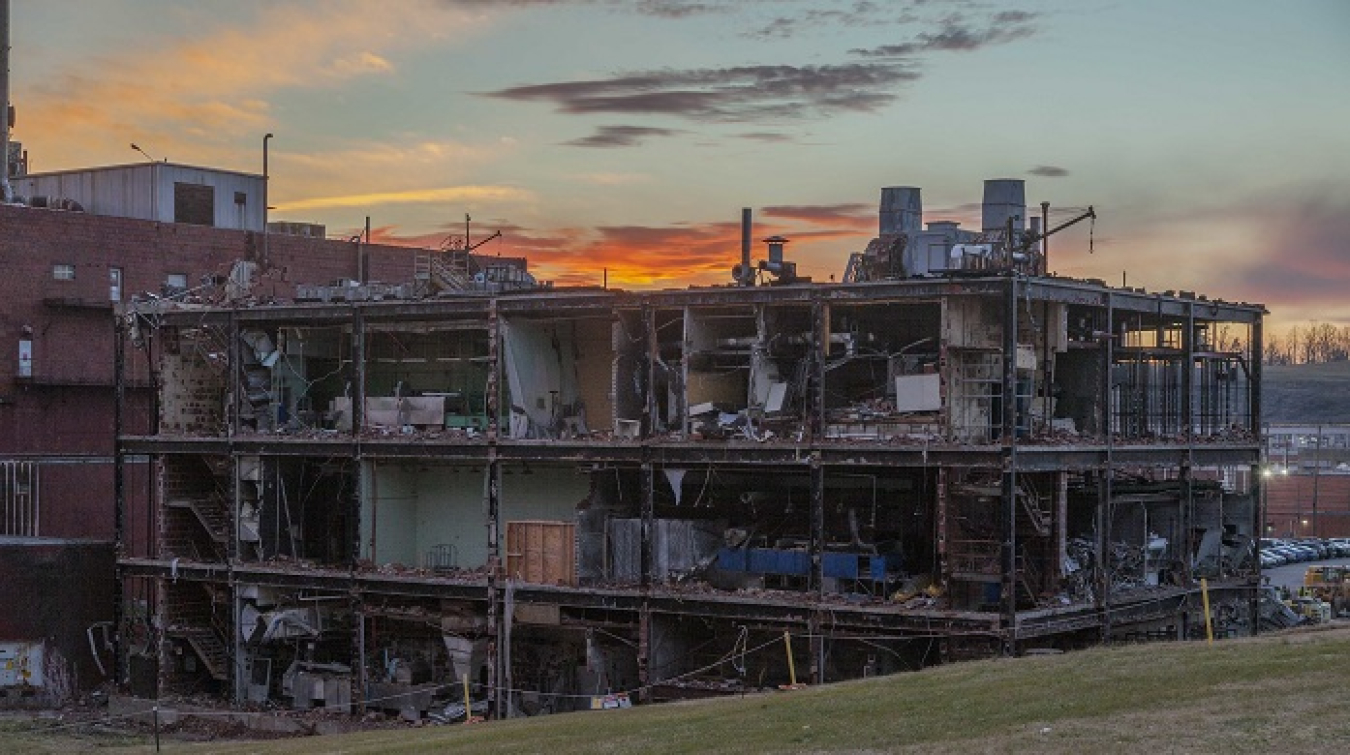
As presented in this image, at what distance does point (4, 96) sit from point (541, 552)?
3861cm

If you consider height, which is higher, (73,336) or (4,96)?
(4,96)

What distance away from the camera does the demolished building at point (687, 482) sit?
46.6m

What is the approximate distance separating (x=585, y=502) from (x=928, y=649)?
12.2m

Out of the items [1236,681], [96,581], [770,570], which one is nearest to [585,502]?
[770,570]

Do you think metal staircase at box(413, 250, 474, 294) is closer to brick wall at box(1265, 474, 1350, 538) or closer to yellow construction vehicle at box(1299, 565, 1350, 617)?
yellow construction vehicle at box(1299, 565, 1350, 617)

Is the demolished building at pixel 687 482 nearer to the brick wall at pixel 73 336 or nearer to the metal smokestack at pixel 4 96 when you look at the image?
the brick wall at pixel 73 336

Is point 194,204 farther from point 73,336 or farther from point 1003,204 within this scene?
point 1003,204

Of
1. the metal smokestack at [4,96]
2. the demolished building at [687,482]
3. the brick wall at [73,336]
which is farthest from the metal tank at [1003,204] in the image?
the metal smokestack at [4,96]

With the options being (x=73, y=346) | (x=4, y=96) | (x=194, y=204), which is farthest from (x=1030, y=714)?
(x=4, y=96)

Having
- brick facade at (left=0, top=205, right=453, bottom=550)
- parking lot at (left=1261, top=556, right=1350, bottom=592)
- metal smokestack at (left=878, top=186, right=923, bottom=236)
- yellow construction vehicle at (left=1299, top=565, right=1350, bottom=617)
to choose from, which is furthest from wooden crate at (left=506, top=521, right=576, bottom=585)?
parking lot at (left=1261, top=556, right=1350, bottom=592)

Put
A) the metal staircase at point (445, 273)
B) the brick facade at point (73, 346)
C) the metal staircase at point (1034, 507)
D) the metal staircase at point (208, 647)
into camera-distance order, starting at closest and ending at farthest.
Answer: the metal staircase at point (1034, 507)
the metal staircase at point (445, 273)
the metal staircase at point (208, 647)
the brick facade at point (73, 346)

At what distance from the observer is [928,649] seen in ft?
151

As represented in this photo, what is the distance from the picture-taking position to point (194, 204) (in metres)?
77.9

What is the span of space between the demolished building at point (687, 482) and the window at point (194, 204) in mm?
16712
